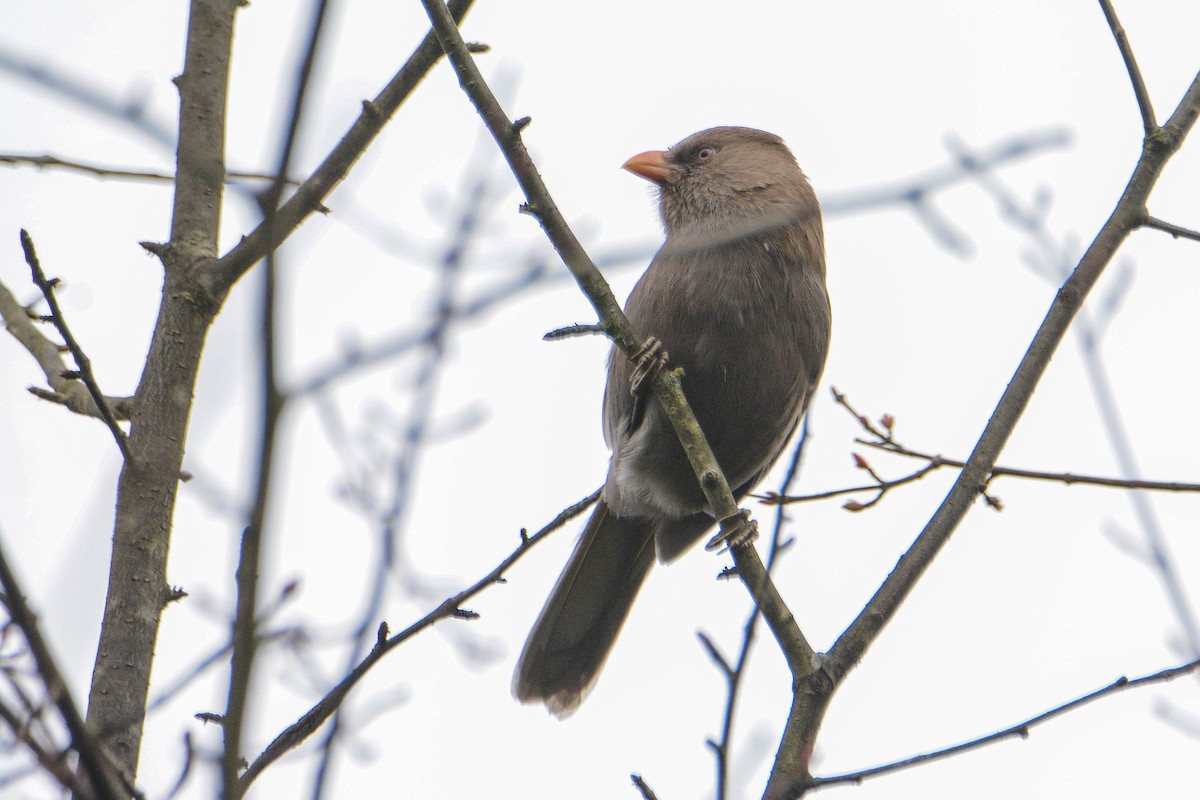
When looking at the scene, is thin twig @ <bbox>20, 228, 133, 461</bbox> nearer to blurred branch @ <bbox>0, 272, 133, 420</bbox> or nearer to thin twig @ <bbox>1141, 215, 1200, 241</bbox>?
blurred branch @ <bbox>0, 272, 133, 420</bbox>

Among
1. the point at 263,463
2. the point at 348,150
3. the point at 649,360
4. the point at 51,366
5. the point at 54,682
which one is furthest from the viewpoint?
the point at 649,360

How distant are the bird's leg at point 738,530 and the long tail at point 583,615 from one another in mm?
1749

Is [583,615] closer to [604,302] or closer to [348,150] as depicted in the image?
[604,302]

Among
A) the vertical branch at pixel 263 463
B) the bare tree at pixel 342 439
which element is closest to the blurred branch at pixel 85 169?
the bare tree at pixel 342 439

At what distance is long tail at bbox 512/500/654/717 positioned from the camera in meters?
6.05

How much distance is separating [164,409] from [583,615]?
3.18 meters

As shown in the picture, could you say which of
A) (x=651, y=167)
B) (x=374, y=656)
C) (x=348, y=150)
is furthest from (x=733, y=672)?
(x=651, y=167)

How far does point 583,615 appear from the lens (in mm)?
6121

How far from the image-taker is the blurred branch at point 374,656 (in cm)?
245

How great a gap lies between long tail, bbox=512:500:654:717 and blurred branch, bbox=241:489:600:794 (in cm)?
262

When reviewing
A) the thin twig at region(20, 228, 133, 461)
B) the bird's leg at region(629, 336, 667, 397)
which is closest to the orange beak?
the bird's leg at region(629, 336, 667, 397)

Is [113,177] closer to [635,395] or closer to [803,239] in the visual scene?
[635,395]

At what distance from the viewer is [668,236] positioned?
6.16 metres

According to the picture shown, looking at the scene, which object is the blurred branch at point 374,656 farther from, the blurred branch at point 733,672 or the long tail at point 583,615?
the long tail at point 583,615
